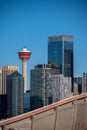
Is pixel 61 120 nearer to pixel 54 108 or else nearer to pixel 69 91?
pixel 54 108

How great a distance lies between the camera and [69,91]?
65062 millimetres

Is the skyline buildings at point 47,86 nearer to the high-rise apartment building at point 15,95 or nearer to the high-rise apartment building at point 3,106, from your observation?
the high-rise apartment building at point 15,95

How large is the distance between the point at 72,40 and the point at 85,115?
3055 inches

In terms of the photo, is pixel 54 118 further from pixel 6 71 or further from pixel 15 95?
pixel 6 71

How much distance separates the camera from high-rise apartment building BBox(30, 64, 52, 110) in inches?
2256

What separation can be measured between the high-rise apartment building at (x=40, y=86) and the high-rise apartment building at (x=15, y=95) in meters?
1.72

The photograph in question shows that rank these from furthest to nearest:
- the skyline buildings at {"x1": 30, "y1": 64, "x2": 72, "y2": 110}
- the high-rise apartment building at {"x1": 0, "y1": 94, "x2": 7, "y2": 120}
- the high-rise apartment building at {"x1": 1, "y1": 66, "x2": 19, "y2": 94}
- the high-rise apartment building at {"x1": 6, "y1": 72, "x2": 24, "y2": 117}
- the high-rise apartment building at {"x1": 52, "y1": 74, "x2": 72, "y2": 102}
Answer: the high-rise apartment building at {"x1": 1, "y1": 66, "x2": 19, "y2": 94} → the high-rise apartment building at {"x1": 52, "y1": 74, "x2": 72, "y2": 102} → the skyline buildings at {"x1": 30, "y1": 64, "x2": 72, "y2": 110} → the high-rise apartment building at {"x1": 6, "y1": 72, "x2": 24, "y2": 117} → the high-rise apartment building at {"x1": 0, "y1": 94, "x2": 7, "y2": 120}

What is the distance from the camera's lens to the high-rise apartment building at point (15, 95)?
5500 cm

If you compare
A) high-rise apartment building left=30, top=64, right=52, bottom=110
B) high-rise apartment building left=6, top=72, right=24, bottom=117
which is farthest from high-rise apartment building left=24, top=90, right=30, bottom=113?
high-rise apartment building left=30, top=64, right=52, bottom=110

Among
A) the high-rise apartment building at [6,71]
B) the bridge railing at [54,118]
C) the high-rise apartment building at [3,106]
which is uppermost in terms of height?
the bridge railing at [54,118]

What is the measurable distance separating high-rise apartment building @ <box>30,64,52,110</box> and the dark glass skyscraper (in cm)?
434

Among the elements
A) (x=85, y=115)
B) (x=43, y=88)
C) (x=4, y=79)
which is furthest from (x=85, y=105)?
(x=4, y=79)

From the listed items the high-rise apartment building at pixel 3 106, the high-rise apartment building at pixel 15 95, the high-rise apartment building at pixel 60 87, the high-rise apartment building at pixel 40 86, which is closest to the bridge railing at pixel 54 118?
the high-rise apartment building at pixel 3 106

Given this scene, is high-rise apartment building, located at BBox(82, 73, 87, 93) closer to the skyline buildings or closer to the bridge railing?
the skyline buildings
